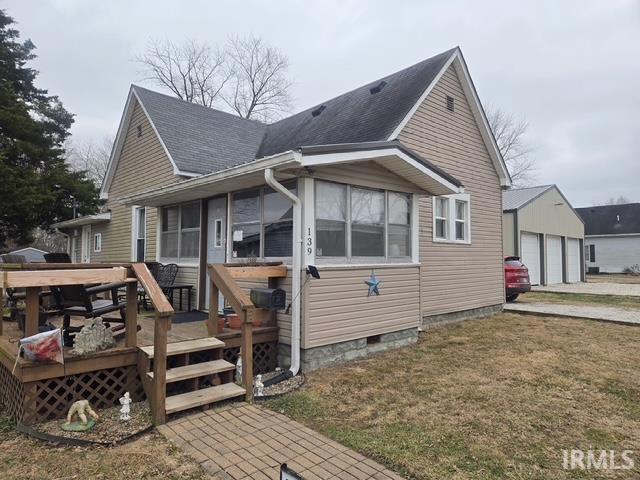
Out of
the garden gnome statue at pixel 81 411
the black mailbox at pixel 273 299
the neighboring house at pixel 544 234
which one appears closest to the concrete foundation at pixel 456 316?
the black mailbox at pixel 273 299

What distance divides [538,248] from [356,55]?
16.1 m

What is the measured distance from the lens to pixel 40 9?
15820mm

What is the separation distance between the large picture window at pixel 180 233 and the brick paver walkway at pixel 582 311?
29.4 ft

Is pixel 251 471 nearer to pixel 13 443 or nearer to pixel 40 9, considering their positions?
pixel 13 443

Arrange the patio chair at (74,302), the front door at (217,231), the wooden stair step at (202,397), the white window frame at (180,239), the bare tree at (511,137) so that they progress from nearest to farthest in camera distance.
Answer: the wooden stair step at (202,397) → the patio chair at (74,302) → the front door at (217,231) → the white window frame at (180,239) → the bare tree at (511,137)

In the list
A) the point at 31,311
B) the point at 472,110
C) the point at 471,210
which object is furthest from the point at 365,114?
the point at 31,311

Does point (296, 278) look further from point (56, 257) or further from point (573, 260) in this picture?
point (573, 260)

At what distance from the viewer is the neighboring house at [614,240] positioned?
3078 cm

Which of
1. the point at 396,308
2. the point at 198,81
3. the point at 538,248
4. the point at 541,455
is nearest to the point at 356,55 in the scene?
the point at 198,81

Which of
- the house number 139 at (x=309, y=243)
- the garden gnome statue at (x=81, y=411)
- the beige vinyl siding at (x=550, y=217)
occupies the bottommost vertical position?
the garden gnome statue at (x=81, y=411)

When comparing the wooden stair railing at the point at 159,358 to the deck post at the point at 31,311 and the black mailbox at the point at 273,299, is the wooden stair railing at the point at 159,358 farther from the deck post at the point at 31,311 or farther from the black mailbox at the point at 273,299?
the black mailbox at the point at 273,299

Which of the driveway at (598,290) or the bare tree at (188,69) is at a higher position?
the bare tree at (188,69)

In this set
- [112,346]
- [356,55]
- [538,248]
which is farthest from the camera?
[356,55]

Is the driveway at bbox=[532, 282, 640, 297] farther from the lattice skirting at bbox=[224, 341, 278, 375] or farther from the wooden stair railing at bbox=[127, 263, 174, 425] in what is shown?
the wooden stair railing at bbox=[127, 263, 174, 425]
